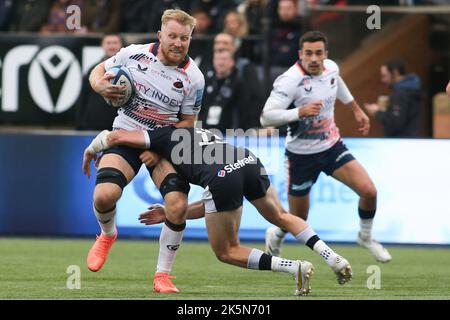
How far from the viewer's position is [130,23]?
61.1ft

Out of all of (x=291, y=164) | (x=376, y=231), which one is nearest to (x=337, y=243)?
(x=376, y=231)

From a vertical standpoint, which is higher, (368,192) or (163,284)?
(368,192)

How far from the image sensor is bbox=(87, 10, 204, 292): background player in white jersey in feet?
34.9

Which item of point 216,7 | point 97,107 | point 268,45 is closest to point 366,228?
point 97,107

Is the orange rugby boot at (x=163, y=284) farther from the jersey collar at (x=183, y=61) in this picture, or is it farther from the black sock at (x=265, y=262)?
the jersey collar at (x=183, y=61)

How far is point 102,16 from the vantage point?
18672mm

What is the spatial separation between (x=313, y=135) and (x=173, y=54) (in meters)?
2.92

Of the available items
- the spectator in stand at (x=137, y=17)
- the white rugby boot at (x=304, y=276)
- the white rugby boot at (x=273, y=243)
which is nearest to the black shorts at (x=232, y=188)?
the white rugby boot at (x=304, y=276)

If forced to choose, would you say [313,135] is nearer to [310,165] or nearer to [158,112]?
[310,165]

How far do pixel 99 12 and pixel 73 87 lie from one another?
1556mm

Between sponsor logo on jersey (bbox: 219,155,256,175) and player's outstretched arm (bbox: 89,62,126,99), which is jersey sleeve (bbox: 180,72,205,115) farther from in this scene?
sponsor logo on jersey (bbox: 219,155,256,175)

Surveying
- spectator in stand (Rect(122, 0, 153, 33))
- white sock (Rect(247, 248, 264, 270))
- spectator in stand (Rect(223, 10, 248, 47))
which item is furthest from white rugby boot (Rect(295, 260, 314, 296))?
spectator in stand (Rect(122, 0, 153, 33))

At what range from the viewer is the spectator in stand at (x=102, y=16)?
18.5 meters

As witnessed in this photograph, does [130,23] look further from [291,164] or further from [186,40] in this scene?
[186,40]
